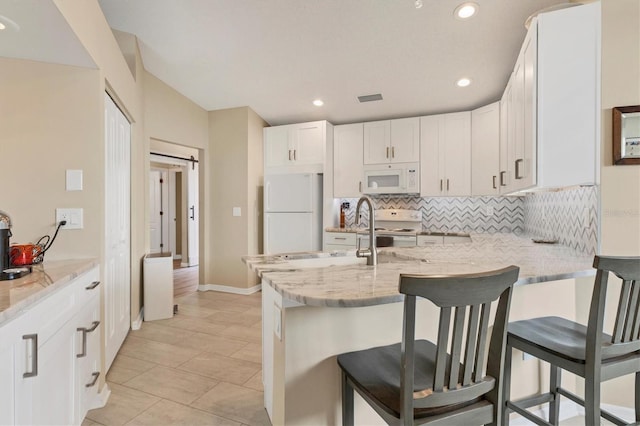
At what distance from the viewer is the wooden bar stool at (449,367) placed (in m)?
0.88

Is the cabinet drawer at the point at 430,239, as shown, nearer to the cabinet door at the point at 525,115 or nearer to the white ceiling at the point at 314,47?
the cabinet door at the point at 525,115

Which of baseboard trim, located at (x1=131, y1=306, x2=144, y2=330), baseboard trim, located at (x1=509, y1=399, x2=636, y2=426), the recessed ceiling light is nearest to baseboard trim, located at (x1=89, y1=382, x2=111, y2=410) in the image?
baseboard trim, located at (x1=131, y1=306, x2=144, y2=330)

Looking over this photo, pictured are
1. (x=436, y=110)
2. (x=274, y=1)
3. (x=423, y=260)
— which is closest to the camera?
(x=423, y=260)

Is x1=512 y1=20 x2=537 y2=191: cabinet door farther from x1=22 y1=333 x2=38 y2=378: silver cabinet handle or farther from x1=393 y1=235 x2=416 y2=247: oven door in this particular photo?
x1=22 y1=333 x2=38 y2=378: silver cabinet handle

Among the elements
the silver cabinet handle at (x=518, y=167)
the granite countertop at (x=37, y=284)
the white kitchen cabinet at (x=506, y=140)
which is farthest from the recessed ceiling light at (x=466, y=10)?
the granite countertop at (x=37, y=284)

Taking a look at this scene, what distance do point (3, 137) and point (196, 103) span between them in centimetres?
287

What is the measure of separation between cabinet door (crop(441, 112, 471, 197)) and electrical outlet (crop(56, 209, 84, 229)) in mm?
3863

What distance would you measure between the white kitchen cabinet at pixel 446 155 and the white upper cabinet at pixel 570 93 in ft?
7.22

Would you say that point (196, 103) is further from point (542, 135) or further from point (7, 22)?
point (542, 135)

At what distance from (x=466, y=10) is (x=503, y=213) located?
2663mm

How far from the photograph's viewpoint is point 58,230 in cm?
194

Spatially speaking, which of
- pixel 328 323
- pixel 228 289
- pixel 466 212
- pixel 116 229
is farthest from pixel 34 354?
pixel 466 212

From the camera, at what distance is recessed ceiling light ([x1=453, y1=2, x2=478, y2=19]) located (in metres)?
2.40

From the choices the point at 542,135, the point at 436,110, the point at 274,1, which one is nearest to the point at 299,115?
the point at 436,110
